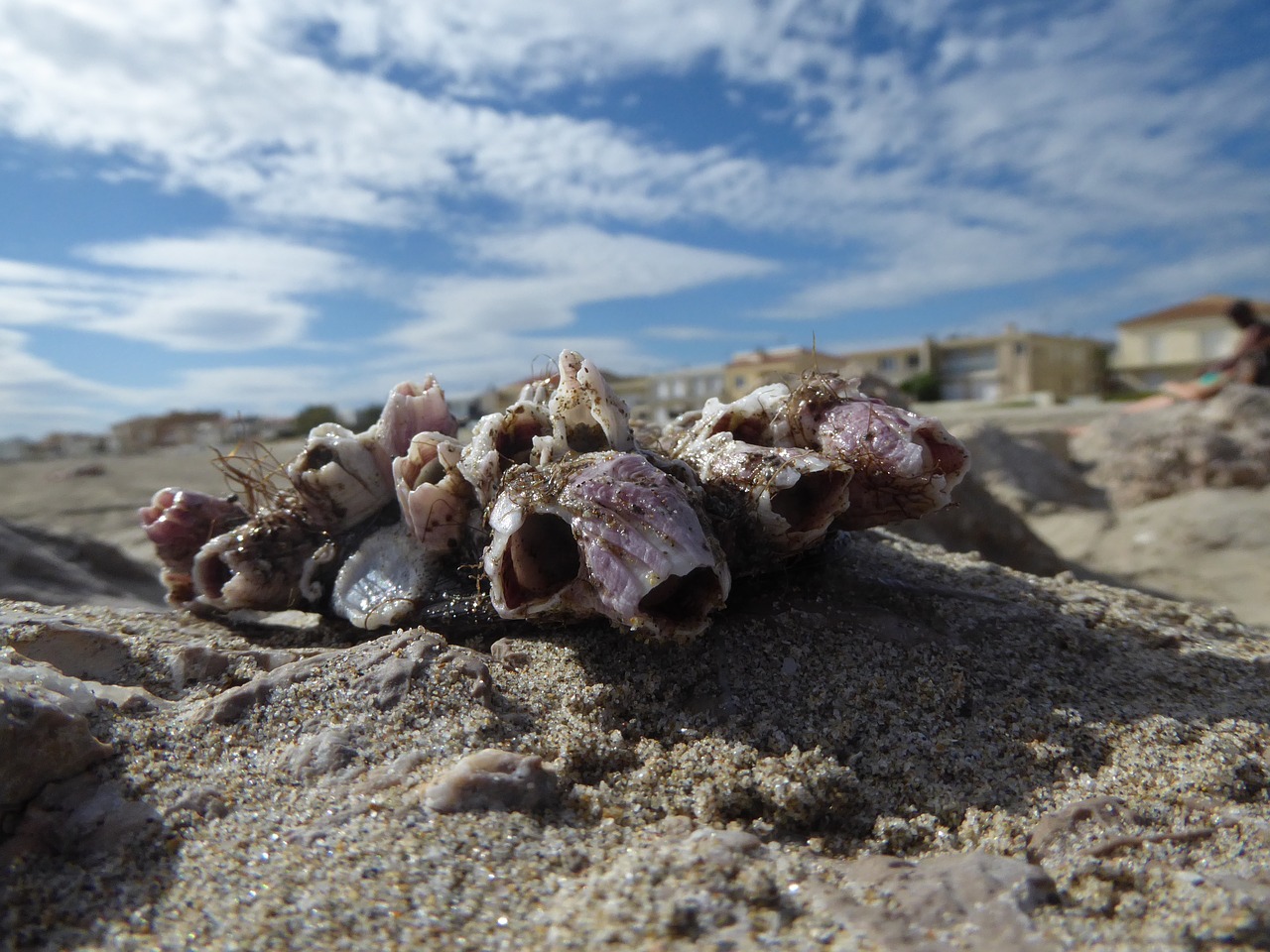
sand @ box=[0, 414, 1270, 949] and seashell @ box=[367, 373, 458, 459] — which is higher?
seashell @ box=[367, 373, 458, 459]

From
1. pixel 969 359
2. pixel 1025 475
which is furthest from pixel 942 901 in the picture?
pixel 969 359

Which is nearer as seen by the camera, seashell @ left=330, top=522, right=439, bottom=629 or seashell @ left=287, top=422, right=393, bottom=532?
seashell @ left=330, top=522, right=439, bottom=629

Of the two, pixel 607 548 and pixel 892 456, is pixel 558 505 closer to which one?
pixel 607 548

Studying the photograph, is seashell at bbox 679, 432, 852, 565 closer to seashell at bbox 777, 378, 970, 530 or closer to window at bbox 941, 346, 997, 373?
seashell at bbox 777, 378, 970, 530

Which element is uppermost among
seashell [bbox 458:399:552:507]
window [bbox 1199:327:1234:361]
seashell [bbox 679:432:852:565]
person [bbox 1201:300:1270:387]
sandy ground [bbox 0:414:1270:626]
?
window [bbox 1199:327:1234:361]

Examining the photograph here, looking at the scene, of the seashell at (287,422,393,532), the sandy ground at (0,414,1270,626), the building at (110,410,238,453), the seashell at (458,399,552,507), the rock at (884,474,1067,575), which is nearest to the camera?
the seashell at (458,399,552,507)

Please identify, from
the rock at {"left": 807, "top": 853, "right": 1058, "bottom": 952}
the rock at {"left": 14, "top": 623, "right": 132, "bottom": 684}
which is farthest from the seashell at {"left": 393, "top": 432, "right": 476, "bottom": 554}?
the rock at {"left": 807, "top": 853, "right": 1058, "bottom": 952}

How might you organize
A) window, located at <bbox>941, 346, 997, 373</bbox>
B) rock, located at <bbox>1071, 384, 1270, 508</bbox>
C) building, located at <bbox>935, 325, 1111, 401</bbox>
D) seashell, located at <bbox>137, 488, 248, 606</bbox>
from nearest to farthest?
seashell, located at <bbox>137, 488, 248, 606</bbox> → rock, located at <bbox>1071, 384, 1270, 508</bbox> → building, located at <bbox>935, 325, 1111, 401</bbox> → window, located at <bbox>941, 346, 997, 373</bbox>
